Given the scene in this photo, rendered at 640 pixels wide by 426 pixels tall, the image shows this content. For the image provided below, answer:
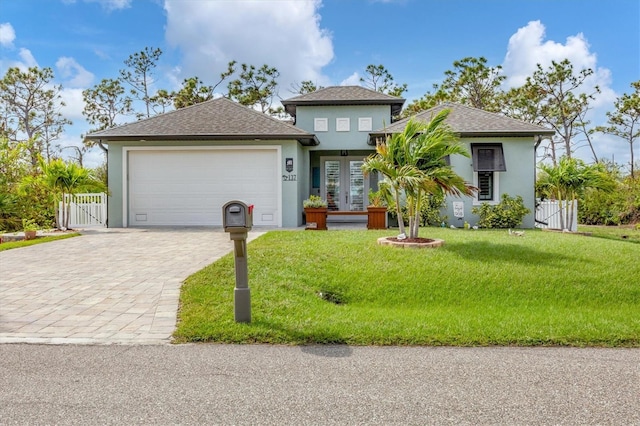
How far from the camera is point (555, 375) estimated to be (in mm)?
3359

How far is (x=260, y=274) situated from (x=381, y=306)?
6.26ft

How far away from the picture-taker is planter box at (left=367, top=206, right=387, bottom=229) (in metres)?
12.7

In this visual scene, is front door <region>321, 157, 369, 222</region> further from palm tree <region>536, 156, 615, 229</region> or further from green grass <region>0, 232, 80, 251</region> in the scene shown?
green grass <region>0, 232, 80, 251</region>

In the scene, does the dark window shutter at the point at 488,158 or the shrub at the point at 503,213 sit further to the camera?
the dark window shutter at the point at 488,158

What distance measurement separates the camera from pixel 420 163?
315 inches

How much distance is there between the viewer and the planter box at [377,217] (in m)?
12.7

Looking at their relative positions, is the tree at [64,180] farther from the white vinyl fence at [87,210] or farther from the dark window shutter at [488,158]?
the dark window shutter at [488,158]

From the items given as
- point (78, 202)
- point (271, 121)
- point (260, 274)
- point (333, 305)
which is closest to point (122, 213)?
point (78, 202)

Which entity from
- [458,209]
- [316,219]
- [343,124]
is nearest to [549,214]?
[458,209]

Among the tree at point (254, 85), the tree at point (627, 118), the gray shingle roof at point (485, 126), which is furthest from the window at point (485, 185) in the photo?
the tree at point (254, 85)

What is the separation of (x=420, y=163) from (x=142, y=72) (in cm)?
2629

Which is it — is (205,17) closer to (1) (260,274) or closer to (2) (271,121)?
(2) (271,121)

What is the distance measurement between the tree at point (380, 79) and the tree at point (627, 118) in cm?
1234

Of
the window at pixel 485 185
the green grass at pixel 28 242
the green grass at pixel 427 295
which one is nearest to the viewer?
the green grass at pixel 427 295
